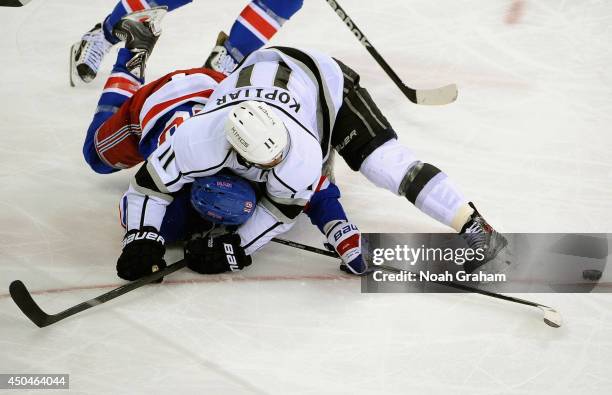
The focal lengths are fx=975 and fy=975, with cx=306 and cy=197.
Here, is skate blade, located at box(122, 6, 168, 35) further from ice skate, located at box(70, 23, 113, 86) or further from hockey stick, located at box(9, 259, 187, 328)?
hockey stick, located at box(9, 259, 187, 328)

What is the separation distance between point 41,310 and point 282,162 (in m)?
0.87

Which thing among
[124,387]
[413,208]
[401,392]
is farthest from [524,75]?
[124,387]

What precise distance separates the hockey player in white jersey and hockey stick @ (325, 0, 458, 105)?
96 centimetres

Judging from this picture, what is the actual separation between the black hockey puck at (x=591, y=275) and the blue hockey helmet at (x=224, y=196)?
1158mm

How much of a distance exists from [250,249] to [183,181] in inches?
13.7

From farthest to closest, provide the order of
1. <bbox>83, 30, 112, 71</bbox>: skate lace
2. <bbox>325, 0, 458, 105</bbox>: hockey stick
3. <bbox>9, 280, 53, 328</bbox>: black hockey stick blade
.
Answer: <bbox>83, 30, 112, 71</bbox>: skate lace → <bbox>325, 0, 458, 105</bbox>: hockey stick → <bbox>9, 280, 53, 328</bbox>: black hockey stick blade

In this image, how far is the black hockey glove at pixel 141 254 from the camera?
3188 mm

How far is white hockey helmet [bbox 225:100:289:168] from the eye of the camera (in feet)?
9.41

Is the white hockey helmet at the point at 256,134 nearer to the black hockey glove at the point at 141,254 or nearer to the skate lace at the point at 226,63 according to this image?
the black hockey glove at the point at 141,254

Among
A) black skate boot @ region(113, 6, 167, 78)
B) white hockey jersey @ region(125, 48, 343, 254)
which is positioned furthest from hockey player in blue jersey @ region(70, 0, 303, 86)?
white hockey jersey @ region(125, 48, 343, 254)

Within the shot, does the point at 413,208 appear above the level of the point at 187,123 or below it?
below

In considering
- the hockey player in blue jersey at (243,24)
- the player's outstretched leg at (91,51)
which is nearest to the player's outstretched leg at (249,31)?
the hockey player in blue jersey at (243,24)

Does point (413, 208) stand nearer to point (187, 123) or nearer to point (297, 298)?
point (297, 298)

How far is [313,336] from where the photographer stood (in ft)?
9.93
